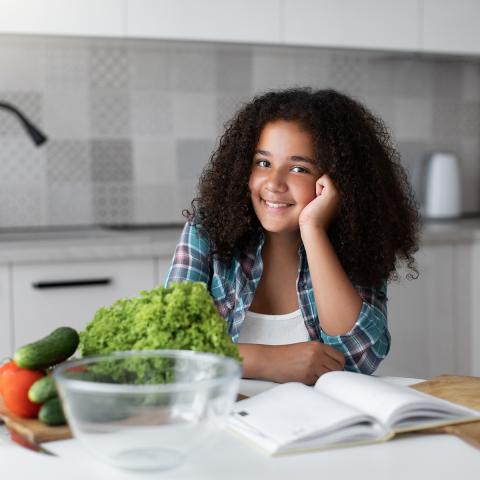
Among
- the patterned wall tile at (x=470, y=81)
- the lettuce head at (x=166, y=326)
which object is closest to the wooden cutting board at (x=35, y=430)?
the lettuce head at (x=166, y=326)

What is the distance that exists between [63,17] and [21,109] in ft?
1.66

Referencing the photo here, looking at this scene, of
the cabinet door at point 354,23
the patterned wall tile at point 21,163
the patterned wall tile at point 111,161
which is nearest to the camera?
the cabinet door at point 354,23

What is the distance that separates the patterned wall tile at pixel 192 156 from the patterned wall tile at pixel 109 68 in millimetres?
338

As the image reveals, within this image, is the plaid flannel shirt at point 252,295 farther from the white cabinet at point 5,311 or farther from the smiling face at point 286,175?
the white cabinet at point 5,311

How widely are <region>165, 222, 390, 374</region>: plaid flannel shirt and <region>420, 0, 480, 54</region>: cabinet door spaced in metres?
1.73

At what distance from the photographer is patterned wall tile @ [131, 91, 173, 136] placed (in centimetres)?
341

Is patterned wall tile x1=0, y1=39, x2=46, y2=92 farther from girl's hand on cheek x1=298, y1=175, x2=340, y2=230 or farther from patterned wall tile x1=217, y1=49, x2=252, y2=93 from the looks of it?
girl's hand on cheek x1=298, y1=175, x2=340, y2=230

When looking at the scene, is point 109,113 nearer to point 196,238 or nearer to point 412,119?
point 412,119

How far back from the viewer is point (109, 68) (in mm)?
3352

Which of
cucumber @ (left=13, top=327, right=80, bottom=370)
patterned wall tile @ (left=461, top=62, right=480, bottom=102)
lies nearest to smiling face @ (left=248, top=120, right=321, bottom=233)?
cucumber @ (left=13, top=327, right=80, bottom=370)

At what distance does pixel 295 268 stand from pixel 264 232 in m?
0.11

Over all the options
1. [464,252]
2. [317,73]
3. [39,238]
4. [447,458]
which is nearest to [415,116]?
[317,73]

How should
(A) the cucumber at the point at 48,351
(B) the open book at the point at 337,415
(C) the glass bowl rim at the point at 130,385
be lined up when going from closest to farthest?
(C) the glass bowl rim at the point at 130,385, (B) the open book at the point at 337,415, (A) the cucumber at the point at 48,351

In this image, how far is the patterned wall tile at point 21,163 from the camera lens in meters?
3.26
